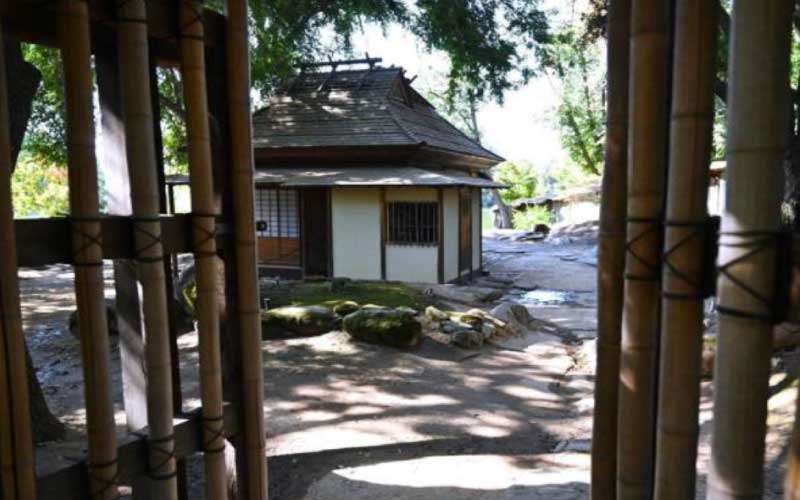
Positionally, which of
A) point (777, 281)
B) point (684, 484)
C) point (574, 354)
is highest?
point (777, 281)

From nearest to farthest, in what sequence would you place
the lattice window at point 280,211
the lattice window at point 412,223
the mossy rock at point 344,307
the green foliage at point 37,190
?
the mossy rock at point 344,307
the lattice window at point 412,223
the lattice window at point 280,211
the green foliage at point 37,190

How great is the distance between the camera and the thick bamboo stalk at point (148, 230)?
92.3 inches

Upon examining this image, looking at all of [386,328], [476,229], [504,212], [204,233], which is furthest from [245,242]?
[504,212]

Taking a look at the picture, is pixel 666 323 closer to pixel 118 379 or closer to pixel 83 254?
pixel 83 254

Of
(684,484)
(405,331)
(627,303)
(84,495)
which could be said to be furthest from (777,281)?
(405,331)

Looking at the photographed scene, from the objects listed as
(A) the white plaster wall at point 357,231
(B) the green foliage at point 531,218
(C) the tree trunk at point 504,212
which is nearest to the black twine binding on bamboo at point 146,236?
(A) the white plaster wall at point 357,231

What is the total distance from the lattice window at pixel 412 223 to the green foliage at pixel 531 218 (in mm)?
17754

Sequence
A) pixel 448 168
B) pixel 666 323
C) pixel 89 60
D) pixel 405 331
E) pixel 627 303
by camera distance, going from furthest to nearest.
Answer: pixel 448 168 < pixel 405 331 < pixel 89 60 < pixel 627 303 < pixel 666 323

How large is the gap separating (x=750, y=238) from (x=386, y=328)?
7.22m

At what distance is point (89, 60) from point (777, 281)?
2.29 meters

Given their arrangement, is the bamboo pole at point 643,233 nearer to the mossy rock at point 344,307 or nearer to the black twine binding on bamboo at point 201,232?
the black twine binding on bamboo at point 201,232

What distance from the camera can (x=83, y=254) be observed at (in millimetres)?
2238

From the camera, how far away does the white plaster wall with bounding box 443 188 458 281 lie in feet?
44.2

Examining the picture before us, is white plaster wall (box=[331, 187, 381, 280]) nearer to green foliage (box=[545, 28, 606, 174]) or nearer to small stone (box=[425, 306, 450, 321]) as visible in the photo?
small stone (box=[425, 306, 450, 321])
